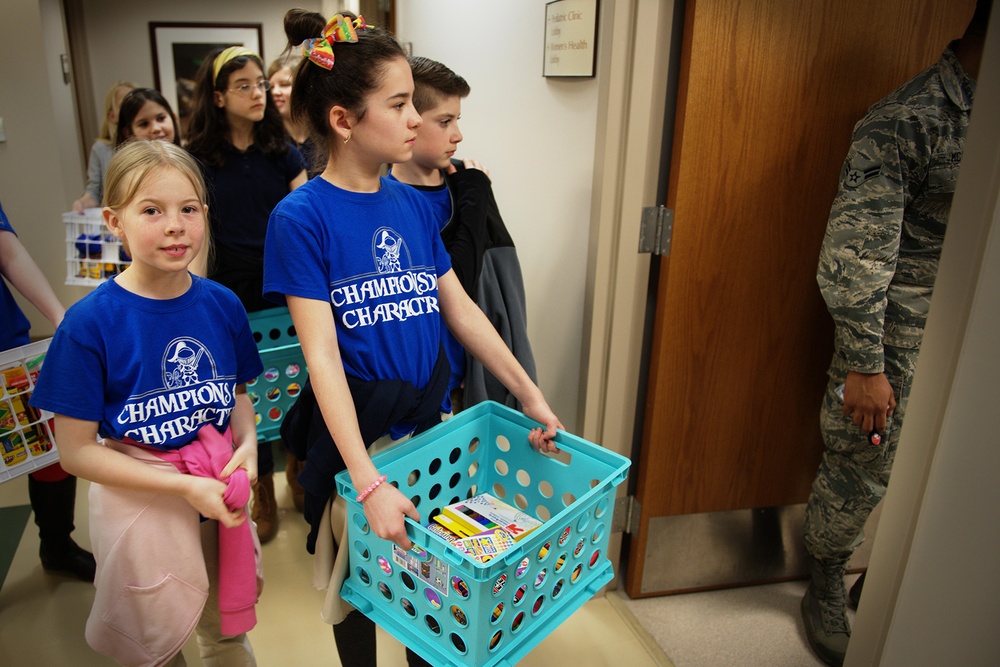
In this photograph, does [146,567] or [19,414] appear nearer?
[146,567]

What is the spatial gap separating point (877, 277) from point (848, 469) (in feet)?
1.90

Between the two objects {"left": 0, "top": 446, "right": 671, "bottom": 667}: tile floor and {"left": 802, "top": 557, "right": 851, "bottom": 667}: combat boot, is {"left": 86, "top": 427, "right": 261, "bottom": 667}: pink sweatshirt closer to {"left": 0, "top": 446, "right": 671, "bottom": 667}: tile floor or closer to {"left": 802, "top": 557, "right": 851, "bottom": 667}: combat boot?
{"left": 0, "top": 446, "right": 671, "bottom": 667}: tile floor

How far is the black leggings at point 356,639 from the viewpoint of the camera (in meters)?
1.42

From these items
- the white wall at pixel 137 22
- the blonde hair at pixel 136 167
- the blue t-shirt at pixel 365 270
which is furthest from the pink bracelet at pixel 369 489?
the white wall at pixel 137 22

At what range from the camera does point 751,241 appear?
6.20 feet

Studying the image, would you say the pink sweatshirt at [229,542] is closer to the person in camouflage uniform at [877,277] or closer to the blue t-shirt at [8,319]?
the blue t-shirt at [8,319]

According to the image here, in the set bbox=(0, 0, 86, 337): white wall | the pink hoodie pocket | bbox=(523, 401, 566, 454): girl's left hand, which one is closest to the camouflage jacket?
bbox=(523, 401, 566, 454): girl's left hand

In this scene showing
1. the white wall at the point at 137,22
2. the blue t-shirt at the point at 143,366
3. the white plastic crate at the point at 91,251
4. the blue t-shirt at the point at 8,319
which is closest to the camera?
the blue t-shirt at the point at 143,366

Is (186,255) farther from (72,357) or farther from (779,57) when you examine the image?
(779,57)

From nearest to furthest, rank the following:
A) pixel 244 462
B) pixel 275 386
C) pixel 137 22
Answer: pixel 244 462
pixel 275 386
pixel 137 22

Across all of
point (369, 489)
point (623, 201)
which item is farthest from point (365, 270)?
point (623, 201)

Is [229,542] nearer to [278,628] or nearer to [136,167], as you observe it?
[136,167]

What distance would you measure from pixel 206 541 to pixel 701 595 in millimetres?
1592

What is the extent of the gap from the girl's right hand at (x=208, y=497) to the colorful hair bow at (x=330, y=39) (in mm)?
742
